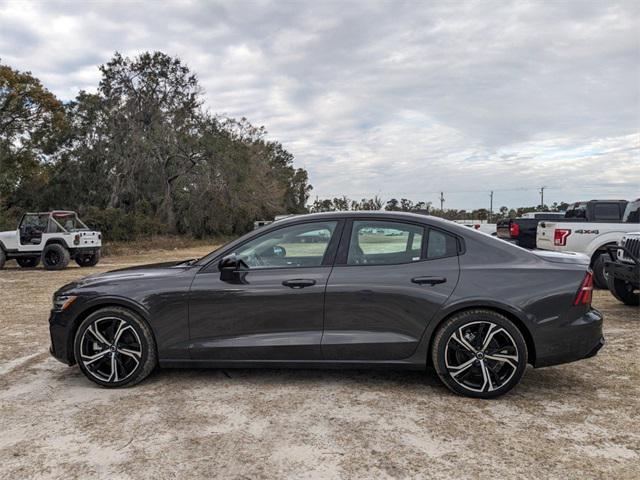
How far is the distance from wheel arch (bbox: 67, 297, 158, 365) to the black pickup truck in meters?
7.42

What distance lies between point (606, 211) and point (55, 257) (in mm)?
14682

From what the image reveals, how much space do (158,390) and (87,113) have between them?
105 feet

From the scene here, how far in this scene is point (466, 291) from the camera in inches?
155

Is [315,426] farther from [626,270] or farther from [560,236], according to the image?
[560,236]

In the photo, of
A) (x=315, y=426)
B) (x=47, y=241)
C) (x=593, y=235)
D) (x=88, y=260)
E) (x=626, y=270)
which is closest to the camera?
(x=315, y=426)

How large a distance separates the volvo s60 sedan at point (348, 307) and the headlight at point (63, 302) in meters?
0.02

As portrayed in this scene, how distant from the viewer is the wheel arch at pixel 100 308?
4.20 meters

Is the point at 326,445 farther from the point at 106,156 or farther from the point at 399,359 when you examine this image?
the point at 106,156

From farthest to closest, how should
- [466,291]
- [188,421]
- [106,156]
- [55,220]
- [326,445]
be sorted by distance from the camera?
[106,156]
[55,220]
[466,291]
[188,421]
[326,445]

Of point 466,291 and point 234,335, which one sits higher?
point 466,291

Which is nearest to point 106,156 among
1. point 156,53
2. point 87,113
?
point 87,113

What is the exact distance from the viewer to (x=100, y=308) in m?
4.31

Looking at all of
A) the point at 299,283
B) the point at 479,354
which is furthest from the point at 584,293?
the point at 299,283

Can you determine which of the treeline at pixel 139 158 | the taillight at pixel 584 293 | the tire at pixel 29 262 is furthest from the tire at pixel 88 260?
the taillight at pixel 584 293
